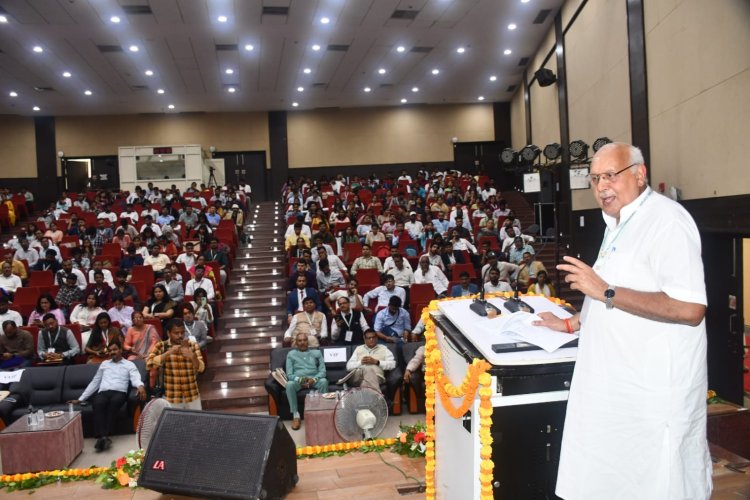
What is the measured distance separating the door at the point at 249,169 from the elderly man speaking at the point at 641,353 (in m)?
18.1

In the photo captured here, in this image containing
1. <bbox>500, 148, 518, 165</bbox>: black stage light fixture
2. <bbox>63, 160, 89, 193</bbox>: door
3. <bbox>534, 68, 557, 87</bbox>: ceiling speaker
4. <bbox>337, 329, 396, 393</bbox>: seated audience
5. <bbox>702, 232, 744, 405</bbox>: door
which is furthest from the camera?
<bbox>63, 160, 89, 193</bbox>: door

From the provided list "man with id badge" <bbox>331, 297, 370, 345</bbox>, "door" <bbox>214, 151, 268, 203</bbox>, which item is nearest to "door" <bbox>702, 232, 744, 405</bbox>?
"man with id badge" <bbox>331, 297, 370, 345</bbox>

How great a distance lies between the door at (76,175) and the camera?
60.7 feet

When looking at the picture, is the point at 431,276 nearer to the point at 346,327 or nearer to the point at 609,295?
the point at 346,327

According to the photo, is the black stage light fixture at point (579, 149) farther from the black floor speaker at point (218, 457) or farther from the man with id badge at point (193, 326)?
the black floor speaker at point (218, 457)

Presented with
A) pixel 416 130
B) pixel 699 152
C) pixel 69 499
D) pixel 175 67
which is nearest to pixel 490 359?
pixel 69 499

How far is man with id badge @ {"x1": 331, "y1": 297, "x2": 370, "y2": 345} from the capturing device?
6617 millimetres

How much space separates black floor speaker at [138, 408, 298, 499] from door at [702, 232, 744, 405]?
4809mm

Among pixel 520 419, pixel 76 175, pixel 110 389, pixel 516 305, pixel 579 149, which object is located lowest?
pixel 110 389

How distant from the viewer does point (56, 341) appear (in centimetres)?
646

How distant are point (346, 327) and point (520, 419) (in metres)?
4.95

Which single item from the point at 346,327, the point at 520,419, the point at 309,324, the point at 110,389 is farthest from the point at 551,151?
the point at 520,419

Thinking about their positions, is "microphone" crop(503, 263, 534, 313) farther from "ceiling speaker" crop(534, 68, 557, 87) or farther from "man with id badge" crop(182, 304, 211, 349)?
"ceiling speaker" crop(534, 68, 557, 87)

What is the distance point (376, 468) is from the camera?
341cm
